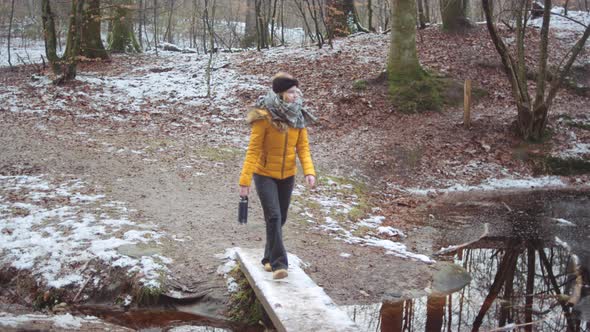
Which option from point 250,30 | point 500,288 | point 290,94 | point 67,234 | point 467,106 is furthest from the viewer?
point 250,30

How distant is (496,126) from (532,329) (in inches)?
345

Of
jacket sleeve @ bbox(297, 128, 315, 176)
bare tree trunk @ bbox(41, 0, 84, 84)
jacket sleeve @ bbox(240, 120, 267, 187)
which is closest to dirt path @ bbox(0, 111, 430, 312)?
jacket sleeve @ bbox(240, 120, 267, 187)

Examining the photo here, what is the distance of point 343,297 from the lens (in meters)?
6.15

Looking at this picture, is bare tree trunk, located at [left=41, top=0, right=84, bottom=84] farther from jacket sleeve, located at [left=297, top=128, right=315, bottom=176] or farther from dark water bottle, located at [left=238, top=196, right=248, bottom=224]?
jacket sleeve, located at [left=297, top=128, right=315, bottom=176]

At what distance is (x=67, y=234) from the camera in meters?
6.96

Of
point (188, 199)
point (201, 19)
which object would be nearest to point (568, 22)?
point (201, 19)

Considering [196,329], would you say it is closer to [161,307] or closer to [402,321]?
[161,307]

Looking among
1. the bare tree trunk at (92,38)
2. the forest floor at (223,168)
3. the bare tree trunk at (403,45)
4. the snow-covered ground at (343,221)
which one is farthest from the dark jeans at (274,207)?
the bare tree trunk at (92,38)

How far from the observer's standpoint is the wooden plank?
4.41 metres

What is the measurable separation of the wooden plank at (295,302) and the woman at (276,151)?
0.18 meters

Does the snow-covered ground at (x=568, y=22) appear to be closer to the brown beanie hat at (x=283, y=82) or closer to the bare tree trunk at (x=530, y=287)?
the bare tree trunk at (x=530, y=287)

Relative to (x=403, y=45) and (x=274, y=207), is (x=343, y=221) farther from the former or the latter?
(x=403, y=45)

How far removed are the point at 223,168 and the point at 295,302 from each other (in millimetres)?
6429

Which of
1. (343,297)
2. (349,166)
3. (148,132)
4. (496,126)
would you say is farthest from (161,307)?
(496,126)
